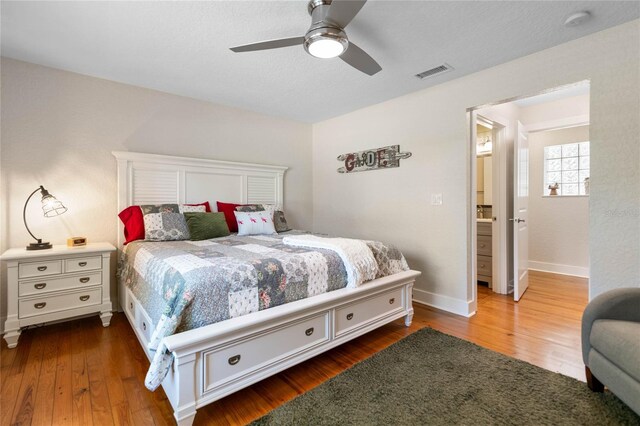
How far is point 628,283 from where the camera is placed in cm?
204

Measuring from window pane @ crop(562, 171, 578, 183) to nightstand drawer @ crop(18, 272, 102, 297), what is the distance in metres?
6.13

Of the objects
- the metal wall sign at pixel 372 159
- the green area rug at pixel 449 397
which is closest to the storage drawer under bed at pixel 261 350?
the green area rug at pixel 449 397

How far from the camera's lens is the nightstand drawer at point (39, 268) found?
2252 mm

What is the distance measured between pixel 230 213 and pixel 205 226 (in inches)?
23.8

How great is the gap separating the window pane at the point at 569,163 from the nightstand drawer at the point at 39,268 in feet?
21.0

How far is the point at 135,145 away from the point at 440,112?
322cm

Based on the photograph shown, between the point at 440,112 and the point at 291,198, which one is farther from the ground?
the point at 440,112

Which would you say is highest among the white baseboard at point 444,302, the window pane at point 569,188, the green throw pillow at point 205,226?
the window pane at point 569,188

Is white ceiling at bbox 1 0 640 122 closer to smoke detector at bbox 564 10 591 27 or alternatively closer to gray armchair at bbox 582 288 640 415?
smoke detector at bbox 564 10 591 27

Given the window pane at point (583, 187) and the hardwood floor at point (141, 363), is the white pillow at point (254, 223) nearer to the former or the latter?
the hardwood floor at point (141, 363)

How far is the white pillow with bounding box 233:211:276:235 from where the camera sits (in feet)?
10.6

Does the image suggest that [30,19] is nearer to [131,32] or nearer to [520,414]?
[131,32]

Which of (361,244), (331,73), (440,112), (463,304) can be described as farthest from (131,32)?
(463,304)

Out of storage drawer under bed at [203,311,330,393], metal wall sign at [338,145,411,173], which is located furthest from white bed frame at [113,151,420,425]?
metal wall sign at [338,145,411,173]
